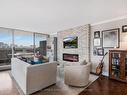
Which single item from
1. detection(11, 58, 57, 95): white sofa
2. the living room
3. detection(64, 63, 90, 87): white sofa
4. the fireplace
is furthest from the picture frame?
detection(11, 58, 57, 95): white sofa

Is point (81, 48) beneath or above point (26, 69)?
above

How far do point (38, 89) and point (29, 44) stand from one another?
4705 millimetres

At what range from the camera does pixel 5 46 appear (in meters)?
5.94

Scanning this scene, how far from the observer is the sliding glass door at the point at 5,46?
5.82 m

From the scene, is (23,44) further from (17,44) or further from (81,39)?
(81,39)

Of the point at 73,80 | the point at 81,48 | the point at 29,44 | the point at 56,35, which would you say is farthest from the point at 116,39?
the point at 29,44

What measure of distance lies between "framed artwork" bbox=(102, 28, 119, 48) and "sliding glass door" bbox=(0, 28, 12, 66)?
515 centimetres

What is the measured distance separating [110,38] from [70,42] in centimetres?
234

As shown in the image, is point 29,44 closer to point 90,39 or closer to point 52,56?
point 52,56

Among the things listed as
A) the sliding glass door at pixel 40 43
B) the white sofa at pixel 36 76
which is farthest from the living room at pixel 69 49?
the sliding glass door at pixel 40 43

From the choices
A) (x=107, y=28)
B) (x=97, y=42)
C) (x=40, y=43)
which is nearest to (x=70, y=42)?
(x=97, y=42)

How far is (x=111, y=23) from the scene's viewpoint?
424 cm

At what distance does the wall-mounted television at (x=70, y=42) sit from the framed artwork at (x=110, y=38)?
1616mm

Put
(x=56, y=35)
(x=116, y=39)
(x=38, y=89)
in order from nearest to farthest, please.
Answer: (x=38, y=89) → (x=116, y=39) → (x=56, y=35)
